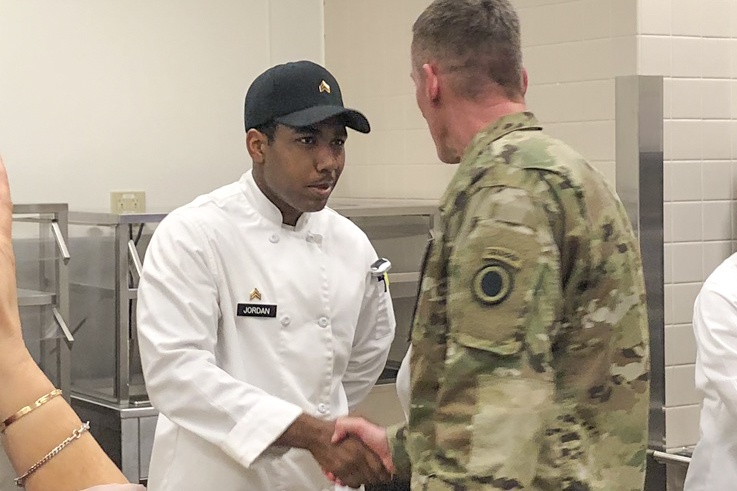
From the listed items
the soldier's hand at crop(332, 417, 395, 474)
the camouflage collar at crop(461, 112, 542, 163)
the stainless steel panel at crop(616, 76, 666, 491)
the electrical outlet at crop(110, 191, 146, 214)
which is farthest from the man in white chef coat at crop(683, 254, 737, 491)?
the electrical outlet at crop(110, 191, 146, 214)

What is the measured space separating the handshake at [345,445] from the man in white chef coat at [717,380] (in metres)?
1.22

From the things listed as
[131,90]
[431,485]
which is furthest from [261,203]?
[131,90]

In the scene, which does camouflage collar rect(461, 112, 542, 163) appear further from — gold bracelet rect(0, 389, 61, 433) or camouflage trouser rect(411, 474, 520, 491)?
gold bracelet rect(0, 389, 61, 433)

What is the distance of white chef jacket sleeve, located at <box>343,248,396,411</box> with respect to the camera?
2.53 metres

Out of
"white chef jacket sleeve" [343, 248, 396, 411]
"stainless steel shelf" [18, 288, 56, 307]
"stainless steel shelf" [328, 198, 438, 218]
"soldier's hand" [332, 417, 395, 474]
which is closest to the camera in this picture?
"soldier's hand" [332, 417, 395, 474]

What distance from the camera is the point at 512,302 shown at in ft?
4.94

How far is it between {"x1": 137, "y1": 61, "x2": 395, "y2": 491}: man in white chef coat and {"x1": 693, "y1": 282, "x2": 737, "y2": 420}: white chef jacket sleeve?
1018 mm

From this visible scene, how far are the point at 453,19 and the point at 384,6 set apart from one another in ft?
9.80

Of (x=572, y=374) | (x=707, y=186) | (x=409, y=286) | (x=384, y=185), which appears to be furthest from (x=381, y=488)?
(x=572, y=374)

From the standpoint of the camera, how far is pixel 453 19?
5.58 ft

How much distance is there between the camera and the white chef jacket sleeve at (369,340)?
2531 mm

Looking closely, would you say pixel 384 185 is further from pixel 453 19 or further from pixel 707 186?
pixel 453 19

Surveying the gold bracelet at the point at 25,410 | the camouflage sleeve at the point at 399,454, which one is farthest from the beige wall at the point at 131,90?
the gold bracelet at the point at 25,410

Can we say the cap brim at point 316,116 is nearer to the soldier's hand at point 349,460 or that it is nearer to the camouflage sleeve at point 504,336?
the soldier's hand at point 349,460
